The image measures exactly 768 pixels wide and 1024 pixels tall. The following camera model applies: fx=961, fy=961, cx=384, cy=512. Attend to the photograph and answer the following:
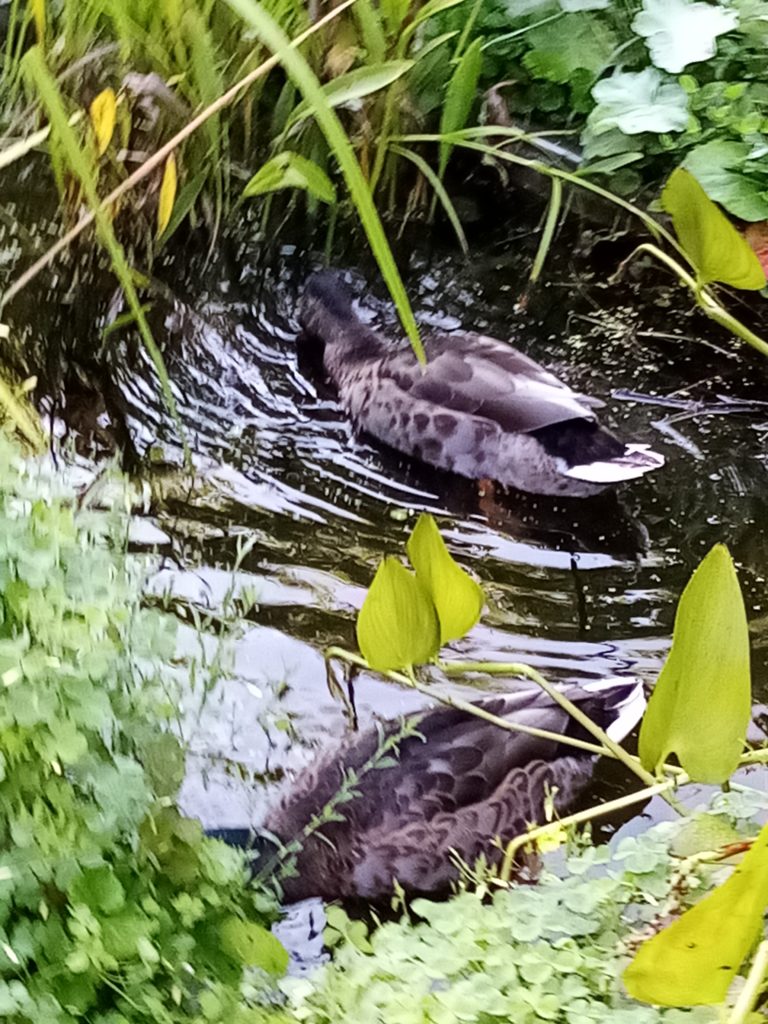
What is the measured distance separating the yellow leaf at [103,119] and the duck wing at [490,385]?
0.49 m

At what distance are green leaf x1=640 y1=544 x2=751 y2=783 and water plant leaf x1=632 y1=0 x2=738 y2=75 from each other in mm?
1219

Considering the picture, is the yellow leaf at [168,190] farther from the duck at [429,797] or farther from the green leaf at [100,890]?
the green leaf at [100,890]

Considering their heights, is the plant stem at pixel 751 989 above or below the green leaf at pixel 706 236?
below

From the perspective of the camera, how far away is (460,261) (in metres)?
1.58

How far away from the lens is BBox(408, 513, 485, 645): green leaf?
0.59m

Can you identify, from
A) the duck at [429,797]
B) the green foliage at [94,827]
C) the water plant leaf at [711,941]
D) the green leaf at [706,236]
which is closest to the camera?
the water plant leaf at [711,941]

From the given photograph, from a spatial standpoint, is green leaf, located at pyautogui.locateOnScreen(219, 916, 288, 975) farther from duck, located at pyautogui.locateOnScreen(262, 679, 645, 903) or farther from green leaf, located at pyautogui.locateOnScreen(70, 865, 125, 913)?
duck, located at pyautogui.locateOnScreen(262, 679, 645, 903)

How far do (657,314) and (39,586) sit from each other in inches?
45.8

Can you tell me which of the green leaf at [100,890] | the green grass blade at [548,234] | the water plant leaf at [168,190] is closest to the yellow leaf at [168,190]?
the water plant leaf at [168,190]

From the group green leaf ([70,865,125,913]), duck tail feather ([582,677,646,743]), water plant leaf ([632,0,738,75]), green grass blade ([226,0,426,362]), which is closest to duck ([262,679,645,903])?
duck tail feather ([582,677,646,743])

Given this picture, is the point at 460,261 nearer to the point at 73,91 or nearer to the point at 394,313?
the point at 394,313

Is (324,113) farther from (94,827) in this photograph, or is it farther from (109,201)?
(94,827)

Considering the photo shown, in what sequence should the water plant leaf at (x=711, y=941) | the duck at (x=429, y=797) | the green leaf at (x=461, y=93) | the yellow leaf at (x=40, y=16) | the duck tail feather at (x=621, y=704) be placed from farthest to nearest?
1. the green leaf at (x=461, y=93)
2. the yellow leaf at (x=40, y=16)
3. the duck tail feather at (x=621, y=704)
4. the duck at (x=429, y=797)
5. the water plant leaf at (x=711, y=941)

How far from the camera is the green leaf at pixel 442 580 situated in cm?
59
